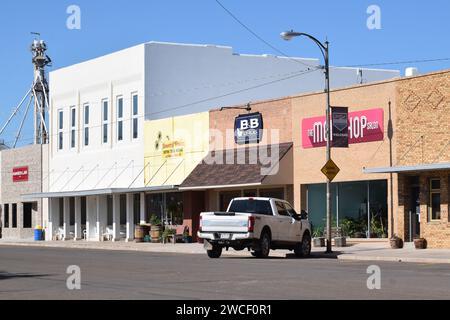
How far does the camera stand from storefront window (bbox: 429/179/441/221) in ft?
105

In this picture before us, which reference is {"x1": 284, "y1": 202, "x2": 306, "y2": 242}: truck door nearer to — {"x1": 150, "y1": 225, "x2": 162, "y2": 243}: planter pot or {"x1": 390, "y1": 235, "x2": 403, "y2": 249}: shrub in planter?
{"x1": 390, "y1": 235, "x2": 403, "y2": 249}: shrub in planter

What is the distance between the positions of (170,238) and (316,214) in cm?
897

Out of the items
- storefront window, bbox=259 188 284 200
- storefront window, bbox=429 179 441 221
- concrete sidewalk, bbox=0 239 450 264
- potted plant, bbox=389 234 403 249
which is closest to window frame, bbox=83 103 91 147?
concrete sidewalk, bbox=0 239 450 264

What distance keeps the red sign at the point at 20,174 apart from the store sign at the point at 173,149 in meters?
18.6

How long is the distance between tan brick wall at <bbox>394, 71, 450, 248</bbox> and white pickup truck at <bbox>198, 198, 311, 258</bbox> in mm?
5332

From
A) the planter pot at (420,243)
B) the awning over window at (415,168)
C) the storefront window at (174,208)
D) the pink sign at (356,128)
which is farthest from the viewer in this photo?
the storefront window at (174,208)

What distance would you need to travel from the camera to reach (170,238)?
4381 cm

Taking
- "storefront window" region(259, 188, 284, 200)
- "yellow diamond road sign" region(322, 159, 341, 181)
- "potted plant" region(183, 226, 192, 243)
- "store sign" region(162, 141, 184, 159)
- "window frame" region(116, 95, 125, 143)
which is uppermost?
"window frame" region(116, 95, 125, 143)

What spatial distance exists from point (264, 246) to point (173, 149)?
1841 cm

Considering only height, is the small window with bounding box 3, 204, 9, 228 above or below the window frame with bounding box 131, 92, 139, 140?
below

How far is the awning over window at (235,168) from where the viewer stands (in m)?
38.6

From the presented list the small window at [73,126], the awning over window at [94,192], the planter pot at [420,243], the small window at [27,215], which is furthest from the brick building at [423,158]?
the small window at [27,215]

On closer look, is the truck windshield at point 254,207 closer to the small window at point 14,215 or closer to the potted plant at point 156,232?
the potted plant at point 156,232

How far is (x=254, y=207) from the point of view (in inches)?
1134
